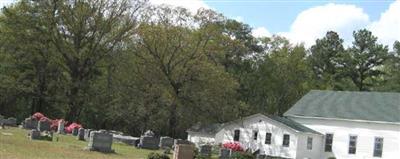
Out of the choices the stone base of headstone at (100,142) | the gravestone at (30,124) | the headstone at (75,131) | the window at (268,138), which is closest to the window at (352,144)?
the window at (268,138)

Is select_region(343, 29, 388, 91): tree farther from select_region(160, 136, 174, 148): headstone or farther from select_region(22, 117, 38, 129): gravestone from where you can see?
select_region(22, 117, 38, 129): gravestone

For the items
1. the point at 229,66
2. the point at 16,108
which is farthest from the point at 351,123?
the point at 16,108

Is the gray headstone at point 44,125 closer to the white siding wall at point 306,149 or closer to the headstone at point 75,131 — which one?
the headstone at point 75,131

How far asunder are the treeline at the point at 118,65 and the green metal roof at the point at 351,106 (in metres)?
6.63

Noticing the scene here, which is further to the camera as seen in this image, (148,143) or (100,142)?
(148,143)

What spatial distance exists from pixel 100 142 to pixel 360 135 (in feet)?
87.1

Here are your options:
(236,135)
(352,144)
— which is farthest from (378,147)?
(236,135)

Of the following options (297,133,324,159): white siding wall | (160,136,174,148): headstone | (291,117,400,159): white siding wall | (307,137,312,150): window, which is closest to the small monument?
(160,136,174,148): headstone

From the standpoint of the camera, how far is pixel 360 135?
5156cm

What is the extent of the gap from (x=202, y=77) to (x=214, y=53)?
4140 mm

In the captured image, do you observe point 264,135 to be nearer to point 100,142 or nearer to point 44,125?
point 44,125

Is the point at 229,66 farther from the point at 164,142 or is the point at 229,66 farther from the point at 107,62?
the point at 164,142

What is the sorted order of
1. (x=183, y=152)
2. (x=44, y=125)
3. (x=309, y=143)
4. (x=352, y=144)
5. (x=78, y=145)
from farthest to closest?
(x=309, y=143) → (x=352, y=144) → (x=44, y=125) → (x=78, y=145) → (x=183, y=152)

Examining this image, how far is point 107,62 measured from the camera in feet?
205
